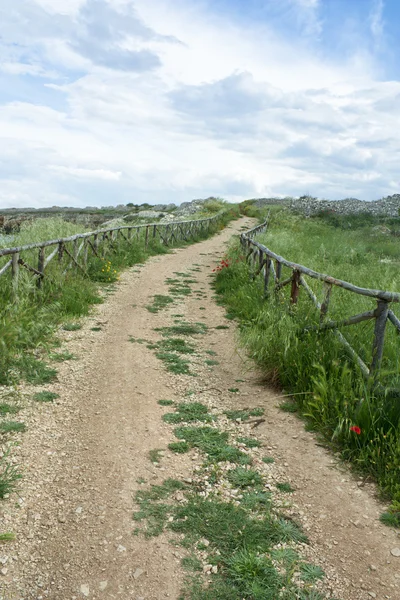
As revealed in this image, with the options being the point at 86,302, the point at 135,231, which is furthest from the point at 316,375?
the point at 135,231

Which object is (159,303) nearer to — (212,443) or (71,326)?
(71,326)

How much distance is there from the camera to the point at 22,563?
130 inches

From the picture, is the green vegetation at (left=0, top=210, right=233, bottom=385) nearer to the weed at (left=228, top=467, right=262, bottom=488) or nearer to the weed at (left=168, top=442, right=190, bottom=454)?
the weed at (left=168, top=442, right=190, bottom=454)

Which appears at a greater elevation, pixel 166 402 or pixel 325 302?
pixel 325 302

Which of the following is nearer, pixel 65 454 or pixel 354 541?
pixel 354 541

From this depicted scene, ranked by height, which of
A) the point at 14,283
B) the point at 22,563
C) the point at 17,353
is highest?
the point at 14,283

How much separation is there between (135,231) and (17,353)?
12.1 metres

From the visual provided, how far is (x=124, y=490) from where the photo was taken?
4.07m

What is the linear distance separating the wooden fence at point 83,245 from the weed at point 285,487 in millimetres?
5755

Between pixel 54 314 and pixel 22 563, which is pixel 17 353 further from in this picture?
pixel 22 563

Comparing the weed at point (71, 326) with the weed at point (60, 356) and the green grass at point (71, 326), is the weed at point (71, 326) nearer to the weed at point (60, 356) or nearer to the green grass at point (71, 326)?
the green grass at point (71, 326)

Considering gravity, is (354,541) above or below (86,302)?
below

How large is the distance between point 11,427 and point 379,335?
4.04m

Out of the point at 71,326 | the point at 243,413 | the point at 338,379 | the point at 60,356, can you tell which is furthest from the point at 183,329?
the point at 338,379
